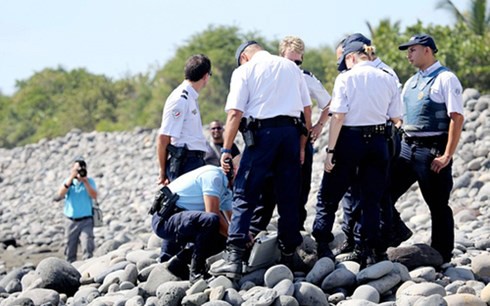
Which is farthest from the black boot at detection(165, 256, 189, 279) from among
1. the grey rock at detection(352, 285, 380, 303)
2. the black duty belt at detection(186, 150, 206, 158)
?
the grey rock at detection(352, 285, 380, 303)

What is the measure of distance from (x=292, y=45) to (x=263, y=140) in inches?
47.7

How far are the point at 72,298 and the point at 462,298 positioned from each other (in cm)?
360

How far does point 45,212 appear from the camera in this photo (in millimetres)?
26391

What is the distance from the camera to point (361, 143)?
813cm

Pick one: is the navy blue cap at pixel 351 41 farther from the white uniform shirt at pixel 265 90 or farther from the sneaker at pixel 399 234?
the sneaker at pixel 399 234

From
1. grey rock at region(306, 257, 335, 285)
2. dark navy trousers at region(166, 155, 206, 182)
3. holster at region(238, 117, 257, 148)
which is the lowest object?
grey rock at region(306, 257, 335, 285)

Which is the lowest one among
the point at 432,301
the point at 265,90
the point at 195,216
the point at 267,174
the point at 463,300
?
the point at 463,300

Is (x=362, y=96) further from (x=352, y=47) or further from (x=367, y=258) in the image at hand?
(x=367, y=258)

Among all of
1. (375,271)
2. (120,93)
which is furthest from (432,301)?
(120,93)

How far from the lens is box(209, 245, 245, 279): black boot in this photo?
26.2 ft

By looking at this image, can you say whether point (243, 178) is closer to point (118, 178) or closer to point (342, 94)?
point (342, 94)

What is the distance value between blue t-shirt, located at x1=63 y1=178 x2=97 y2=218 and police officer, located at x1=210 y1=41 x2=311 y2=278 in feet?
18.3

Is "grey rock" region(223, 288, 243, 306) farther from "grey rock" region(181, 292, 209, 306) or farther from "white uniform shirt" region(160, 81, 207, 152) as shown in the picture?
"white uniform shirt" region(160, 81, 207, 152)

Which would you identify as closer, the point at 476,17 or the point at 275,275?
the point at 275,275
